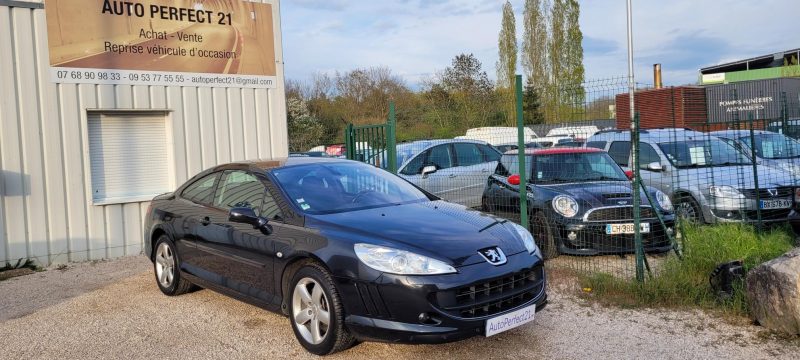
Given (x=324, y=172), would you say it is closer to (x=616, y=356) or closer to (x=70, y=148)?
(x=616, y=356)

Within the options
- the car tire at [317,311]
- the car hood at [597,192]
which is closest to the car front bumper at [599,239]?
the car hood at [597,192]

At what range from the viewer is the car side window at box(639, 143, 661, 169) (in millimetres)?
9953

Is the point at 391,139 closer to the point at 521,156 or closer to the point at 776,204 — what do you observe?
the point at 521,156

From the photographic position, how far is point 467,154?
10188mm

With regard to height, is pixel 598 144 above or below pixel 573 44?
below

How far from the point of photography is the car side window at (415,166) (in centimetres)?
985

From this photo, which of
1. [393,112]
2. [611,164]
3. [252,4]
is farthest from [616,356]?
[252,4]

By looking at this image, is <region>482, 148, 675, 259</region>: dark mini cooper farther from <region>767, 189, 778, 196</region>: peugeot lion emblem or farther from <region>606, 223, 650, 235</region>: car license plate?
<region>767, 189, 778, 196</region>: peugeot lion emblem

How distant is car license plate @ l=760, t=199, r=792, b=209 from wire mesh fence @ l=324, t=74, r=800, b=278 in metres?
0.01

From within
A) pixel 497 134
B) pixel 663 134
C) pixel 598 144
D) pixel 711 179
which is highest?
pixel 497 134

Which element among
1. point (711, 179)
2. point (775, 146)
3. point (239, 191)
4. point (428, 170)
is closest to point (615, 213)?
point (711, 179)

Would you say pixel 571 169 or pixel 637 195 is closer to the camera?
pixel 637 195

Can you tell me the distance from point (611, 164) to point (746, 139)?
3.62 meters

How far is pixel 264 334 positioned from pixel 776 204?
279 inches
